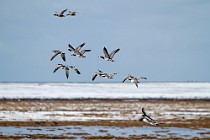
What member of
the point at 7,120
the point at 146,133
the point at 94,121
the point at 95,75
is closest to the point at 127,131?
the point at 146,133

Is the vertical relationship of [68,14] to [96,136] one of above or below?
above

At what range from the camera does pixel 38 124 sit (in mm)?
41438

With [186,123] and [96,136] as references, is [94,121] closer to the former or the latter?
[186,123]

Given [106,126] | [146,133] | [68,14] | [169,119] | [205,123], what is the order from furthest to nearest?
[169,119], [205,123], [106,126], [146,133], [68,14]

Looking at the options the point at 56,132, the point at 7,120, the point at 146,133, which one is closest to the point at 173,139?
the point at 146,133

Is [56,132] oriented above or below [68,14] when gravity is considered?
below

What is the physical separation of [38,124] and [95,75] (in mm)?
25954

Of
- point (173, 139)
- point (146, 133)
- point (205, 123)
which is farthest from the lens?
point (205, 123)

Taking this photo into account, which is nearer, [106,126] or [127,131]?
[127,131]

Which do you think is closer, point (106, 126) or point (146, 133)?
point (146, 133)

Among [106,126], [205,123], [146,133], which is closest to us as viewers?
[146,133]

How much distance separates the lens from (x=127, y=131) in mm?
37344

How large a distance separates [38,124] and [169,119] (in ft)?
39.8

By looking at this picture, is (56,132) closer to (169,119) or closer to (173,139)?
(173,139)
